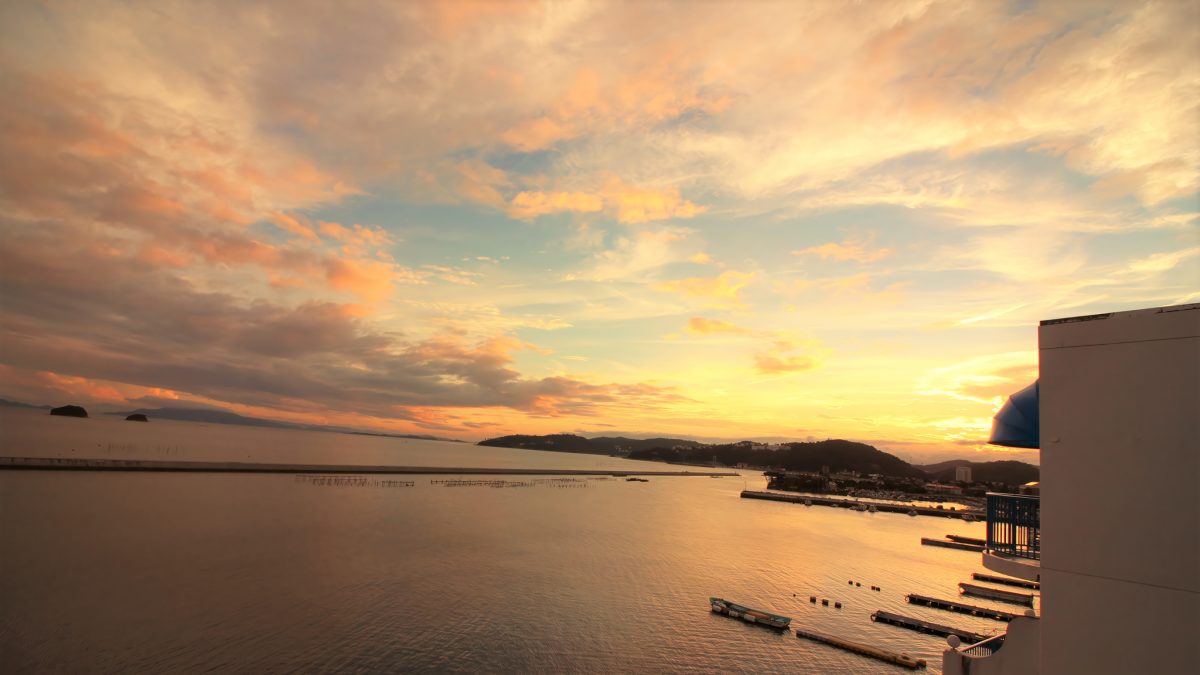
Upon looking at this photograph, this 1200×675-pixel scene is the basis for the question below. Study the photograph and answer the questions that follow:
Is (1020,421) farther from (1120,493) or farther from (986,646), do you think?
(986,646)

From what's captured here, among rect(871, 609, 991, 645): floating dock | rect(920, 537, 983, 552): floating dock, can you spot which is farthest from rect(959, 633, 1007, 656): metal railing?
rect(920, 537, 983, 552): floating dock

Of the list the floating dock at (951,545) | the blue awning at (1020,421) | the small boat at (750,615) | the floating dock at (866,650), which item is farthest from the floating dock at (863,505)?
the blue awning at (1020,421)

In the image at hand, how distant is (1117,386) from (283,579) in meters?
45.2

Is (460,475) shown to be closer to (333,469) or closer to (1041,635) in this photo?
(333,469)

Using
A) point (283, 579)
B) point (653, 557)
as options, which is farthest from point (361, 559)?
point (653, 557)

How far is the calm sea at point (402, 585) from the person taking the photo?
27484 mm

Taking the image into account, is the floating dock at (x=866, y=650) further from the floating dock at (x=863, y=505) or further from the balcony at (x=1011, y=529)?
the floating dock at (x=863, y=505)

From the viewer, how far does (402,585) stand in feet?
128

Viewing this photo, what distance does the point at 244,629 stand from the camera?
96.3 ft

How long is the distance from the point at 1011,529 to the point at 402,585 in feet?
126

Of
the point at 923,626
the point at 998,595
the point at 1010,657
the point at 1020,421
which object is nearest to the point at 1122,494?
the point at 1020,421

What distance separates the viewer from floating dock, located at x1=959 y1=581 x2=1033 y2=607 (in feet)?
150

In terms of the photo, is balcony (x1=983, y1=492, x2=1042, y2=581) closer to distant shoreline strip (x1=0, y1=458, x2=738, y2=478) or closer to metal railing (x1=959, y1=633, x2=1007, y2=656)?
metal railing (x1=959, y1=633, x2=1007, y2=656)

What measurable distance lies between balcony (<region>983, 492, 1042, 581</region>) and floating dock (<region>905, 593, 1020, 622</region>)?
129ft
